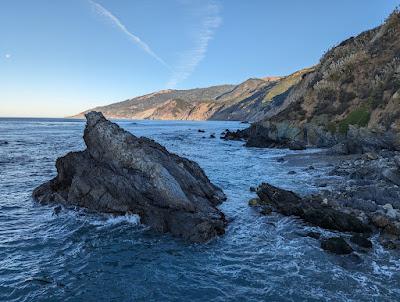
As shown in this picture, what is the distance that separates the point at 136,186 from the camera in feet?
78.8

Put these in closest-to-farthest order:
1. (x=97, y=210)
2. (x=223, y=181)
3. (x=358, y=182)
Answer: (x=97, y=210)
(x=358, y=182)
(x=223, y=181)

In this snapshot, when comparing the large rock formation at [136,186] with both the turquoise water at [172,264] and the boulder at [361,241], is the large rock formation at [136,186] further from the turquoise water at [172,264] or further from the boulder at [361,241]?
the boulder at [361,241]

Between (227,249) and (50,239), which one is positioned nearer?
(227,249)

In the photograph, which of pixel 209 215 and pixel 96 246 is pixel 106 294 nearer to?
pixel 96 246

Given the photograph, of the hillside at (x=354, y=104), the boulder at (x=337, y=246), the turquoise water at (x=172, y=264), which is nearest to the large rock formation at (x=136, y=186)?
the turquoise water at (x=172, y=264)

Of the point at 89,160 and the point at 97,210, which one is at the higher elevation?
the point at 89,160

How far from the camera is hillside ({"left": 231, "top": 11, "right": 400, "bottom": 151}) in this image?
48.6m

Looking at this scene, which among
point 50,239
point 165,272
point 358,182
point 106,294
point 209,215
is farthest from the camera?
point 358,182

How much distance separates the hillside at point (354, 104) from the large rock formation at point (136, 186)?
28.8 meters

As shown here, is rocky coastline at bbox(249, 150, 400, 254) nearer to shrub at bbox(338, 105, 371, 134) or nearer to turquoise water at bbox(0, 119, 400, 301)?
turquoise water at bbox(0, 119, 400, 301)

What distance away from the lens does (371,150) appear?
151 feet

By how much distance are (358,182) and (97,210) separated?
20.4m

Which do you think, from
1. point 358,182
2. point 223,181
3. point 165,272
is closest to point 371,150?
point 358,182

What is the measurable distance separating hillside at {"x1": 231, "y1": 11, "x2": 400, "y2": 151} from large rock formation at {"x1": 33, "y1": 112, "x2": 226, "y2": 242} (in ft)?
94.6
